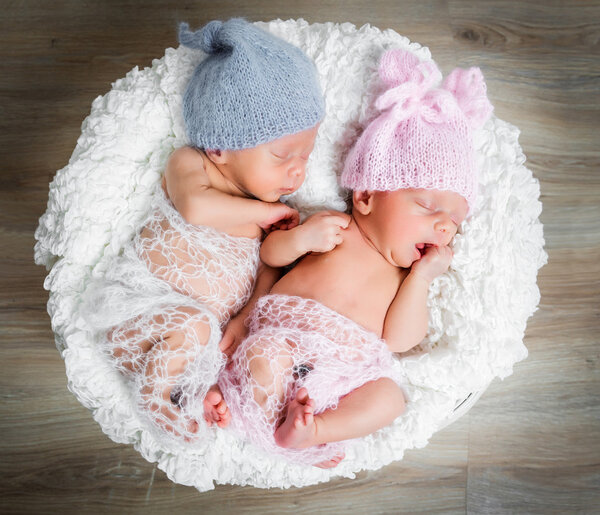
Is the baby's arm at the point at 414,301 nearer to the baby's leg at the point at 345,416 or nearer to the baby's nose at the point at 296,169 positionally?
Answer: the baby's leg at the point at 345,416

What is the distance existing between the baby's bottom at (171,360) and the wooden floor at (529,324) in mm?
514

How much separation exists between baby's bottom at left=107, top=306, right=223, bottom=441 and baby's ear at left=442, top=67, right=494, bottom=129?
2.15 ft

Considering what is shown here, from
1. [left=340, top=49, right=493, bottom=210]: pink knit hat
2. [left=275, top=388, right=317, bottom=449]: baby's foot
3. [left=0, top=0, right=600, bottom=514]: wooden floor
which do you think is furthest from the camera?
[left=0, top=0, right=600, bottom=514]: wooden floor

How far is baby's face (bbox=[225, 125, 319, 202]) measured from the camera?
111cm

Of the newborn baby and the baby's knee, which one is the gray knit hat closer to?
the newborn baby

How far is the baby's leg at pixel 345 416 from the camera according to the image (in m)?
1.02

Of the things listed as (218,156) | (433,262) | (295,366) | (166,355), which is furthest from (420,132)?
(166,355)

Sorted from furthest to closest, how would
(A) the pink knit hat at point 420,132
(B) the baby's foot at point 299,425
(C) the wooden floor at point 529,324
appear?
(C) the wooden floor at point 529,324 → (A) the pink knit hat at point 420,132 → (B) the baby's foot at point 299,425

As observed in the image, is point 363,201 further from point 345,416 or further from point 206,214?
point 345,416

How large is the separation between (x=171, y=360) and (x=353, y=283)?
38 centimetres

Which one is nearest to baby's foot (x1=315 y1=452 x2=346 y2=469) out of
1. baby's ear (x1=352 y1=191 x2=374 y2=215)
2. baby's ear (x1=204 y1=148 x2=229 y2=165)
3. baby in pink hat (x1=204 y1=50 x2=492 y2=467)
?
baby in pink hat (x1=204 y1=50 x2=492 y2=467)

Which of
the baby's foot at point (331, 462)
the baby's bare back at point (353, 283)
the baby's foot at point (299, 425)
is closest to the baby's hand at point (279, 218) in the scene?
the baby's bare back at point (353, 283)

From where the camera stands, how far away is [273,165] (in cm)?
113

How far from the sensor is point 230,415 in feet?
3.71
